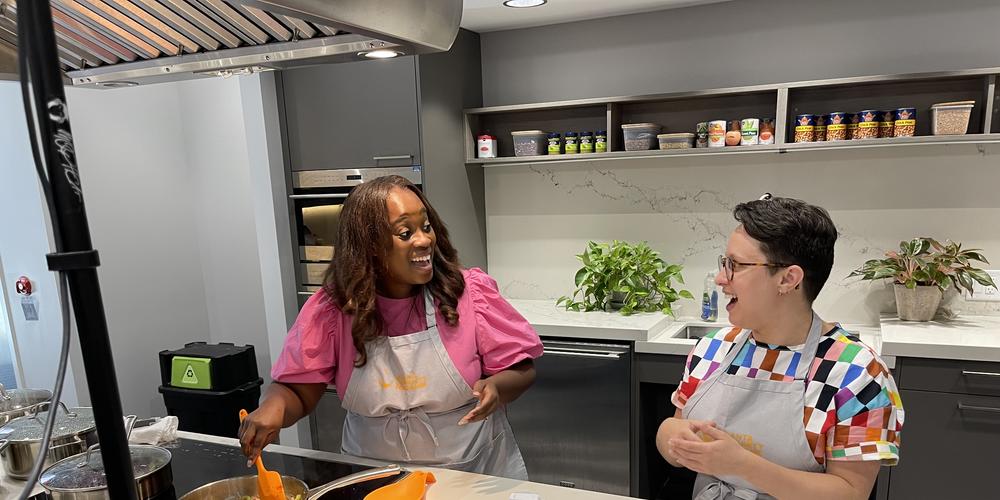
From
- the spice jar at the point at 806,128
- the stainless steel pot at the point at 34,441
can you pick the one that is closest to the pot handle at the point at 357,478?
the stainless steel pot at the point at 34,441

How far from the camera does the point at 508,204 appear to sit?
3422 mm

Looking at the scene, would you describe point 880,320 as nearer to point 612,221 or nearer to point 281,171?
point 612,221

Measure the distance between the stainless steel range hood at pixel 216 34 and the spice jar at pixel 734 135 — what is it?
211 centimetres

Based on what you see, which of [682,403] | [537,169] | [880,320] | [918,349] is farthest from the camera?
[537,169]

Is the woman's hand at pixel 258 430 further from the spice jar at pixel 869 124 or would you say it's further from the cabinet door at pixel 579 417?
the spice jar at pixel 869 124

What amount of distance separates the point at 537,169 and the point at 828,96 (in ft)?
4.65

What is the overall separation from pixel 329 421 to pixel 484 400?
2.01 metres

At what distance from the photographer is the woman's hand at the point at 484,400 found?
1398 millimetres

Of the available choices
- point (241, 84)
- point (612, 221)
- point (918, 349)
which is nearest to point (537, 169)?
point (612, 221)

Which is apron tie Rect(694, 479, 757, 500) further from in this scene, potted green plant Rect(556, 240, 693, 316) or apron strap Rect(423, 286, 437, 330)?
potted green plant Rect(556, 240, 693, 316)

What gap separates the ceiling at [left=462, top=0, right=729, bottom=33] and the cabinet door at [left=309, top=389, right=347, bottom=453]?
2010mm

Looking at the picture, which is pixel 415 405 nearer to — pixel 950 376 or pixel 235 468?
pixel 235 468

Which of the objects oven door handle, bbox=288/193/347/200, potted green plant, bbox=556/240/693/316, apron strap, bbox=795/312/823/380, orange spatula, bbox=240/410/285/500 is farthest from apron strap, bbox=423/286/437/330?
oven door handle, bbox=288/193/347/200

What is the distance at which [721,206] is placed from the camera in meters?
3.00
